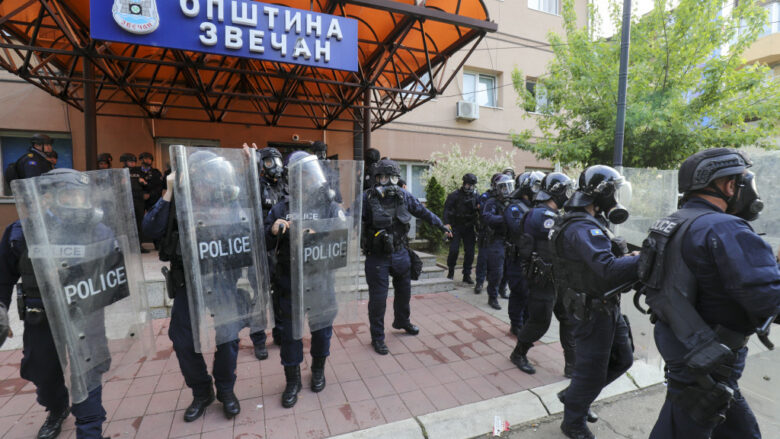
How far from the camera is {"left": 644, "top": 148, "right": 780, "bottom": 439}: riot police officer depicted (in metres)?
1.59

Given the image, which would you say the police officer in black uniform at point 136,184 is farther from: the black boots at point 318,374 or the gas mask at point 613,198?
the gas mask at point 613,198

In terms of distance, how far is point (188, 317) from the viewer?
Result: 2371 millimetres

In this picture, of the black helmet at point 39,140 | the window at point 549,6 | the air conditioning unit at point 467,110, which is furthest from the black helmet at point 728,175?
the window at point 549,6

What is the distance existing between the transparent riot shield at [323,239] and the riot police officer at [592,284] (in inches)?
62.2

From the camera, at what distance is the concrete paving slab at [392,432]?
237cm

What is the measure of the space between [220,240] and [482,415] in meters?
2.28

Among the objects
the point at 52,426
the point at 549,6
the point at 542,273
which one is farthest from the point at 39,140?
the point at 549,6

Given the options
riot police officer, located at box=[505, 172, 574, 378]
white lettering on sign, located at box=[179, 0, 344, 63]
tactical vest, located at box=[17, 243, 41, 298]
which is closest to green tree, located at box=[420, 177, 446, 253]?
white lettering on sign, located at box=[179, 0, 344, 63]

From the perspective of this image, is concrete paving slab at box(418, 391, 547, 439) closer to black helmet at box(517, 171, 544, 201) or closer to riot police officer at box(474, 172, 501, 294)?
black helmet at box(517, 171, 544, 201)

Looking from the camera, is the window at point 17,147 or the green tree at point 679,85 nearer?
the green tree at point 679,85

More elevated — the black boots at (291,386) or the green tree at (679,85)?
the green tree at (679,85)

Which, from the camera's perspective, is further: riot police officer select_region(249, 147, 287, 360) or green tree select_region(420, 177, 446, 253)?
green tree select_region(420, 177, 446, 253)

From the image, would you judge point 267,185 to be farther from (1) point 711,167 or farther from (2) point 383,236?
(1) point 711,167

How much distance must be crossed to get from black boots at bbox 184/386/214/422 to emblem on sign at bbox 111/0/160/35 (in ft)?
13.5
